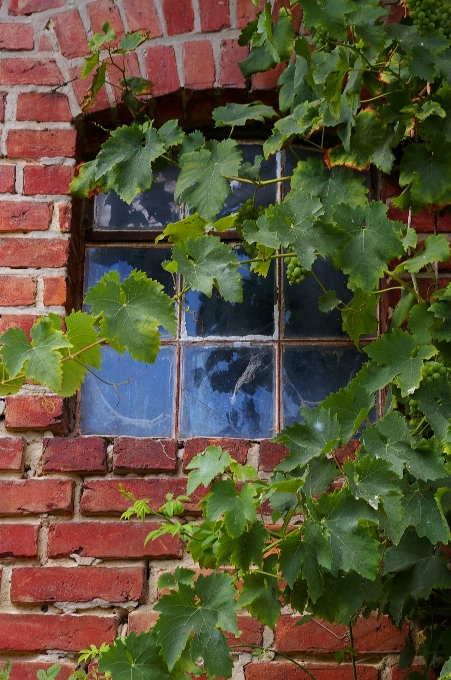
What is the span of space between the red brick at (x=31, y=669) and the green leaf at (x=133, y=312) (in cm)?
76

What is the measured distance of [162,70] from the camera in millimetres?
2105

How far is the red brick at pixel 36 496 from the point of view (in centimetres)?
183

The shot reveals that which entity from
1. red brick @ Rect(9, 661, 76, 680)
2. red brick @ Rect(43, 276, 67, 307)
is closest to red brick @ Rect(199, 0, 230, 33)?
red brick @ Rect(43, 276, 67, 307)

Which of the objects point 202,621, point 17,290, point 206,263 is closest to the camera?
point 202,621

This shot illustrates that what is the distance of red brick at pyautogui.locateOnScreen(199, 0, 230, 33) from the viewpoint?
2.12 metres

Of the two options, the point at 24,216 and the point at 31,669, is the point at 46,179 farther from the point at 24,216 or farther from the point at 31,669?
the point at 31,669

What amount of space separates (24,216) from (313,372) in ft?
2.69

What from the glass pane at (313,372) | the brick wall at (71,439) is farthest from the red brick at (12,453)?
the glass pane at (313,372)

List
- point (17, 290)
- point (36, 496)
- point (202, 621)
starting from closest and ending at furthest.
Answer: point (202, 621), point (36, 496), point (17, 290)

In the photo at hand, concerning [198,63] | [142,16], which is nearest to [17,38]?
[142,16]

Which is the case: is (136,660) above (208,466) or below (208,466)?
below

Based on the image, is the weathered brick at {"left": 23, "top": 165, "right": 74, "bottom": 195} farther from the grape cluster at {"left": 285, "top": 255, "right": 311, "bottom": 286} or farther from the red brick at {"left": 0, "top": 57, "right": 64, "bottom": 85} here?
the grape cluster at {"left": 285, "top": 255, "right": 311, "bottom": 286}

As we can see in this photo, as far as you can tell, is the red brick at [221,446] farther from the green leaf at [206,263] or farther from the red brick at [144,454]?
the green leaf at [206,263]

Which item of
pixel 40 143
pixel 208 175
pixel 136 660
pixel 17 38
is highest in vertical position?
pixel 17 38
